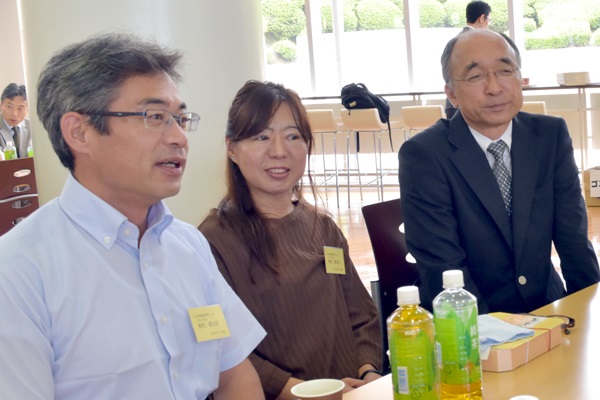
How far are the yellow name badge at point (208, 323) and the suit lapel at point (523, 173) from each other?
1069 millimetres

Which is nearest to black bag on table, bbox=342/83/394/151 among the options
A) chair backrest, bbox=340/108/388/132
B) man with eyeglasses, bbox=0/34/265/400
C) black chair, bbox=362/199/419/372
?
chair backrest, bbox=340/108/388/132

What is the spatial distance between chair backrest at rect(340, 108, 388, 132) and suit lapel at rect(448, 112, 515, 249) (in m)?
6.16

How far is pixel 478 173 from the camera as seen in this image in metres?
2.58

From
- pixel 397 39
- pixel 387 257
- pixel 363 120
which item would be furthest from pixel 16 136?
pixel 387 257

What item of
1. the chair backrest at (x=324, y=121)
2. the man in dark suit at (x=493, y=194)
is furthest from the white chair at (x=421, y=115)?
the man in dark suit at (x=493, y=194)

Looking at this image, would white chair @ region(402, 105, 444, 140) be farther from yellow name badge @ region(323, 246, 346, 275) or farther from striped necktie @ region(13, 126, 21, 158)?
yellow name badge @ region(323, 246, 346, 275)

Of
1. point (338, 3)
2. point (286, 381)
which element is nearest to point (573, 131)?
point (338, 3)

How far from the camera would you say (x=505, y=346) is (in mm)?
1826

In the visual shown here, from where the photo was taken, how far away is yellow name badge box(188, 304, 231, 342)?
1.81 meters

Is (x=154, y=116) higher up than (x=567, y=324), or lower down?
higher up

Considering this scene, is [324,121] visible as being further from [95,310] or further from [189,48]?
[95,310]

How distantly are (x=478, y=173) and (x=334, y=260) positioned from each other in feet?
1.70

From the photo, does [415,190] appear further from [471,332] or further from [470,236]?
[471,332]

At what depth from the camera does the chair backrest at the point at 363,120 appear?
28.9 ft
